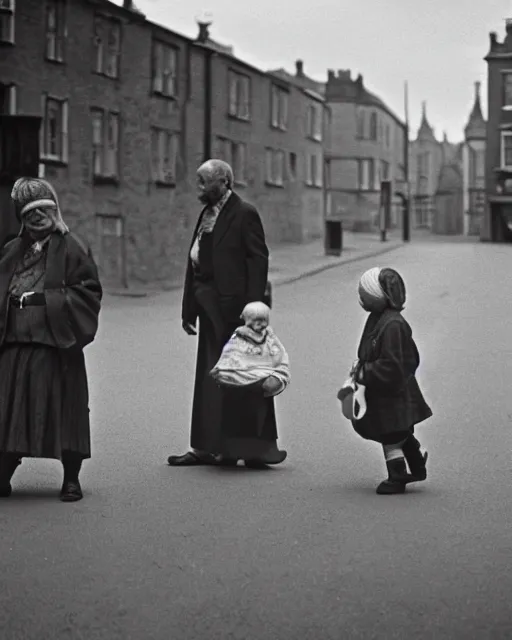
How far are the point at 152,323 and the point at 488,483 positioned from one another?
520 inches

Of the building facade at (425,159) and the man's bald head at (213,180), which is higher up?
the building facade at (425,159)

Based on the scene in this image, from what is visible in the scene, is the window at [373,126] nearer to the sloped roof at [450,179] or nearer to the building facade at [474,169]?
the sloped roof at [450,179]

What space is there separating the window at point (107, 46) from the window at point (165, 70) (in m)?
1.92

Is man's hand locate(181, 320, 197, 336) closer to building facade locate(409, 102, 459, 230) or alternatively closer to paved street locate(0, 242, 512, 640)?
paved street locate(0, 242, 512, 640)

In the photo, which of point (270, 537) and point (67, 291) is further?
point (67, 291)

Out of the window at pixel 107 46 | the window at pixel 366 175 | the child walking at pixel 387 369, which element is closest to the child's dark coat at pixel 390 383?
the child walking at pixel 387 369

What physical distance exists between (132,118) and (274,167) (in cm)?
1394

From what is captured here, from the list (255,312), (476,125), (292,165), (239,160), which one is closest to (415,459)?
(255,312)

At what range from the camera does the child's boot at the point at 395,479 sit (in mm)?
7789

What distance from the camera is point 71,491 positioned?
25.0ft

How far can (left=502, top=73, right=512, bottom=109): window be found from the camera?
189 feet

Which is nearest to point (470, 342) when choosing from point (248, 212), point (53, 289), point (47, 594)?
point (248, 212)

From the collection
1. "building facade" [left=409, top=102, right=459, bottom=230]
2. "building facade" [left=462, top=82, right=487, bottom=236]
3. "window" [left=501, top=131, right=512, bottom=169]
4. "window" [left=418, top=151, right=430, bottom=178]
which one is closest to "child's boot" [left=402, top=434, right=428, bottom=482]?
"window" [left=501, top=131, right=512, bottom=169]

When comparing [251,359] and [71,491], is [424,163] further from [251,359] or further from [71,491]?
[71,491]
